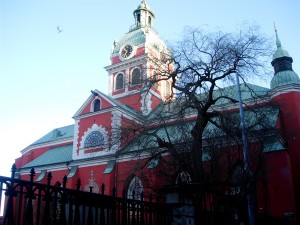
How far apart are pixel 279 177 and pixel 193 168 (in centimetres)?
700

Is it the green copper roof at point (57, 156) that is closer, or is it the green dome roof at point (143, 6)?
the green copper roof at point (57, 156)

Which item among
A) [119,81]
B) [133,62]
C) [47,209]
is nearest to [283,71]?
[133,62]

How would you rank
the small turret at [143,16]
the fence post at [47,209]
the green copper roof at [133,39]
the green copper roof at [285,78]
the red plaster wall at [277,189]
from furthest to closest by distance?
the small turret at [143,16], the green copper roof at [133,39], the green copper roof at [285,78], the red plaster wall at [277,189], the fence post at [47,209]

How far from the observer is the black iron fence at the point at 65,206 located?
4383 mm

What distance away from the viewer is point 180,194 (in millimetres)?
6902

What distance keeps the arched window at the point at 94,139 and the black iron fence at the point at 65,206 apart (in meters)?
20.2

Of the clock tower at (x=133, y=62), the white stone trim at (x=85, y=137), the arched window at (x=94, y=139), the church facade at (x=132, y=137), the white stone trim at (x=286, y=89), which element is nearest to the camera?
the church facade at (x=132, y=137)

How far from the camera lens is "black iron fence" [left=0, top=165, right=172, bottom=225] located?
4383 mm

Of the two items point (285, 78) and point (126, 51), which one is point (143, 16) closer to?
A: point (126, 51)

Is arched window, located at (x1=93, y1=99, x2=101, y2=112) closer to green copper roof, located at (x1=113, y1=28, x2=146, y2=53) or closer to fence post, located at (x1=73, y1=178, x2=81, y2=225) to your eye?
green copper roof, located at (x1=113, y1=28, x2=146, y2=53)

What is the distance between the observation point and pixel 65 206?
5293 mm

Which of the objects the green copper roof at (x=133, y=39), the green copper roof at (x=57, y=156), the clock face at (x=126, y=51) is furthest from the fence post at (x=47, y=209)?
the clock face at (x=126, y=51)

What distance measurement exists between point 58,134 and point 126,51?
12.8m

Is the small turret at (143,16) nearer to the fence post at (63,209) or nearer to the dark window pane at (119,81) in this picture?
the dark window pane at (119,81)
